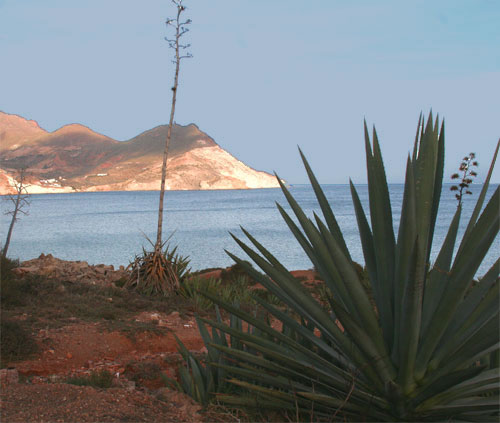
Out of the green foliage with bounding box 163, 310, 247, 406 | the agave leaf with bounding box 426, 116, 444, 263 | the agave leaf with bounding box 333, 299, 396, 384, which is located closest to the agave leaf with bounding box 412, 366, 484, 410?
the agave leaf with bounding box 333, 299, 396, 384

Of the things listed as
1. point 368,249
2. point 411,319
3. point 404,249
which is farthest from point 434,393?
point 368,249

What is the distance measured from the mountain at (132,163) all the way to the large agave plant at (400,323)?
14174 cm

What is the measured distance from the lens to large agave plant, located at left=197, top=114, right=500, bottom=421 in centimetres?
233

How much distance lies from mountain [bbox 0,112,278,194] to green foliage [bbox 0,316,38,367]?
13726 centimetres

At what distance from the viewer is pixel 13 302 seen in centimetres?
852

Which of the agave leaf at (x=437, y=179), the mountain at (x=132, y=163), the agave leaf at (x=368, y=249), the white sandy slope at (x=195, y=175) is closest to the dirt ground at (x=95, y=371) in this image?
the agave leaf at (x=368, y=249)

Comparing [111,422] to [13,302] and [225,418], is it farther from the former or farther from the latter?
[13,302]

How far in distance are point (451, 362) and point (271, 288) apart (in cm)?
103

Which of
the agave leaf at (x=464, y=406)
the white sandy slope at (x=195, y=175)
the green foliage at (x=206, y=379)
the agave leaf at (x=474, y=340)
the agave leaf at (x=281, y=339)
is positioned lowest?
the green foliage at (x=206, y=379)

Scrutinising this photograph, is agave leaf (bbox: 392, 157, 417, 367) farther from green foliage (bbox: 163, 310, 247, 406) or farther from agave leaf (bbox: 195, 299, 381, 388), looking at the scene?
green foliage (bbox: 163, 310, 247, 406)

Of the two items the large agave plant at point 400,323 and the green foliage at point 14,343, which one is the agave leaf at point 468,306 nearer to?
the large agave plant at point 400,323

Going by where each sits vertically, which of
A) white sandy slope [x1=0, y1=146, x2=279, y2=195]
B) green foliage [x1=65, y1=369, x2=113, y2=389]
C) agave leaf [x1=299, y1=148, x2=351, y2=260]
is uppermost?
white sandy slope [x1=0, y1=146, x2=279, y2=195]

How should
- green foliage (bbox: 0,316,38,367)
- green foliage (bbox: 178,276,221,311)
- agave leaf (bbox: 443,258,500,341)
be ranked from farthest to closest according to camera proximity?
1. green foliage (bbox: 178,276,221,311)
2. green foliage (bbox: 0,316,38,367)
3. agave leaf (bbox: 443,258,500,341)

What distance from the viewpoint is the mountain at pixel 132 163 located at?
150500 millimetres
